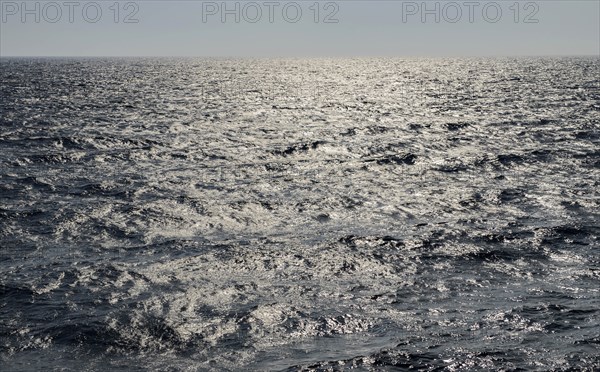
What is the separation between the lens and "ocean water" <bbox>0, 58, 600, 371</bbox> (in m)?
13.8

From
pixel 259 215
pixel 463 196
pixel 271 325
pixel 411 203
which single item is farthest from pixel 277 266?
pixel 463 196

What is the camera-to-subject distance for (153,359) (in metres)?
13.1

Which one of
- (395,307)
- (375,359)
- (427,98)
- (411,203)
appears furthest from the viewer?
(427,98)

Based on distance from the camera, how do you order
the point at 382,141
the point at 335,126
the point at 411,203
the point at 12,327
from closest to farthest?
1. the point at 12,327
2. the point at 411,203
3. the point at 382,141
4. the point at 335,126

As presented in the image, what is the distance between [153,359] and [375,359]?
14.9 feet

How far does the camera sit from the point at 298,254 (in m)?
20.4

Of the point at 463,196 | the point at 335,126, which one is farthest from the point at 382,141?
the point at 463,196

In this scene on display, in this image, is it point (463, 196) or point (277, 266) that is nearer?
point (277, 266)

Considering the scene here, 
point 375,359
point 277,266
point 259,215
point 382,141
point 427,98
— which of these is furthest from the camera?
point 427,98

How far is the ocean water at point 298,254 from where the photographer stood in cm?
1380

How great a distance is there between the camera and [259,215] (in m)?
25.2

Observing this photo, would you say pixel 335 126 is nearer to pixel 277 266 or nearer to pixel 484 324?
pixel 277 266

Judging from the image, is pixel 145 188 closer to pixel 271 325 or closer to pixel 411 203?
pixel 411 203

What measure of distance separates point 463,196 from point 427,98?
6591cm
